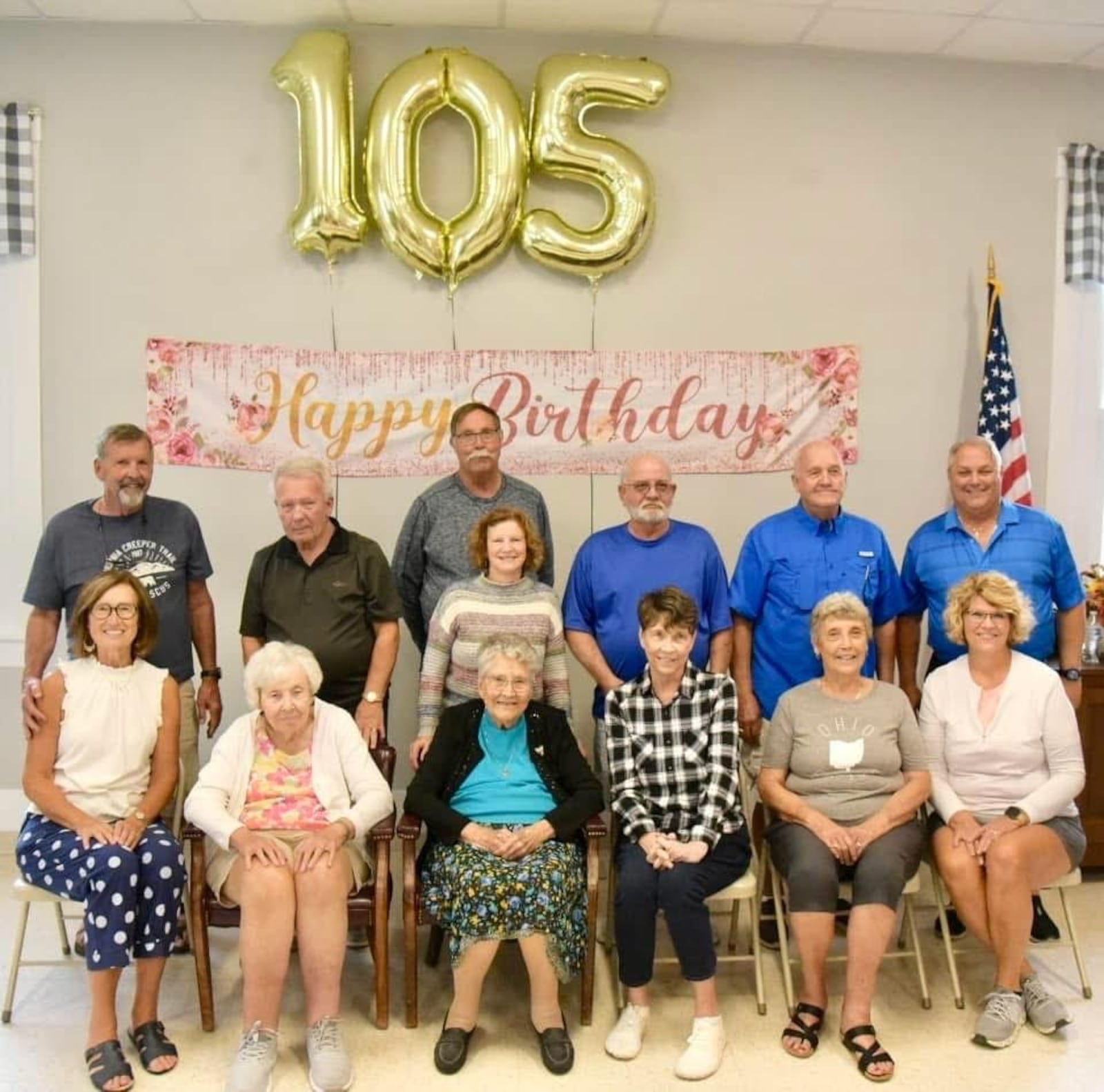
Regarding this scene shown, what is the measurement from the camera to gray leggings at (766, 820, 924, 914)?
279 centimetres

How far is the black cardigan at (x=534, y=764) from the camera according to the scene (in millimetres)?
2844

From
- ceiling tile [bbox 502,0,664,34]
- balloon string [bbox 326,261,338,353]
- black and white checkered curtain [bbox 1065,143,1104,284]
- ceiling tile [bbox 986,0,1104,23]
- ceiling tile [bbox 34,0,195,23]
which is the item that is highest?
ceiling tile [bbox 34,0,195,23]

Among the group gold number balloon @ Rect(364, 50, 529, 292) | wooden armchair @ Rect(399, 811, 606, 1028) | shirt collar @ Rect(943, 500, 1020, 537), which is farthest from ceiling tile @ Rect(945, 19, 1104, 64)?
wooden armchair @ Rect(399, 811, 606, 1028)

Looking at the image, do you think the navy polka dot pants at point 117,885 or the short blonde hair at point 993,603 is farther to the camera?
the short blonde hair at point 993,603

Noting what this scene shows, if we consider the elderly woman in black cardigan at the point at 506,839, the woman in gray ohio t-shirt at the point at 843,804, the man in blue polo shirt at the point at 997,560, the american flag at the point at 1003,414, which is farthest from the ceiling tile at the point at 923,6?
the elderly woman in black cardigan at the point at 506,839

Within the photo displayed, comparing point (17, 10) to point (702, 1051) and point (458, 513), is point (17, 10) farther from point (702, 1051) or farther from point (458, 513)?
point (702, 1051)

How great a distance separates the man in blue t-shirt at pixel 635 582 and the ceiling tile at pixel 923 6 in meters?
1.84

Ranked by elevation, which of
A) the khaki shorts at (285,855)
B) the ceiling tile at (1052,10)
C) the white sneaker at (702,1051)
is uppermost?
the ceiling tile at (1052,10)

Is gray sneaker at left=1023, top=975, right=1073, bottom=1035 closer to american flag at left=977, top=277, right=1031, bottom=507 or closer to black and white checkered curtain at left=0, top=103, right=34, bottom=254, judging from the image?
american flag at left=977, top=277, right=1031, bottom=507

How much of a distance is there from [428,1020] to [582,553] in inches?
54.0

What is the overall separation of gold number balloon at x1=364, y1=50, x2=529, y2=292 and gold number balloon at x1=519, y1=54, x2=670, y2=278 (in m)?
0.10

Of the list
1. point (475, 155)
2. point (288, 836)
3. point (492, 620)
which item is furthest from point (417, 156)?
point (288, 836)

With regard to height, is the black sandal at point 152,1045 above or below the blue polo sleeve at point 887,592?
below

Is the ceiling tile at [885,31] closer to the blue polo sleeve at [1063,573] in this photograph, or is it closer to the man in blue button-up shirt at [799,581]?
the man in blue button-up shirt at [799,581]
